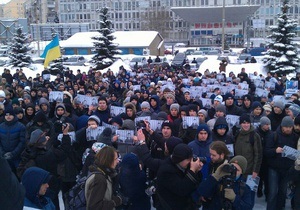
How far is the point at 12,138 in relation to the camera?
22.4 ft

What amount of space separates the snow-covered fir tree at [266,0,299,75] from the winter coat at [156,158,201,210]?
2336 cm

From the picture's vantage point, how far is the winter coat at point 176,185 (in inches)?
162

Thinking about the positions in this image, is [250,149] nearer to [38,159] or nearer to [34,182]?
[38,159]

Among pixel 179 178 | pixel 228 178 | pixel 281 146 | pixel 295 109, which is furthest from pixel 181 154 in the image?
pixel 295 109

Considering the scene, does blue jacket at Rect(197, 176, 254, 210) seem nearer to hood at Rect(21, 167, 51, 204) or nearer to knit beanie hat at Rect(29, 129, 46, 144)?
hood at Rect(21, 167, 51, 204)

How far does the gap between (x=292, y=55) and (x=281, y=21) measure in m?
2.39

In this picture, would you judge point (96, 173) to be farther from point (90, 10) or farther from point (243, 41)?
point (90, 10)

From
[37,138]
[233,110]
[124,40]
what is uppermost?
[124,40]

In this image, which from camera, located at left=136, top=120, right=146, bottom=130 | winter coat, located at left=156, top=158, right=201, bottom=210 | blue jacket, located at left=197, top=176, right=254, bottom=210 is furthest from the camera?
camera, located at left=136, top=120, right=146, bottom=130

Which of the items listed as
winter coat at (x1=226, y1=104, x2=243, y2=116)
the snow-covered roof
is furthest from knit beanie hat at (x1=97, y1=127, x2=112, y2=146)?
the snow-covered roof

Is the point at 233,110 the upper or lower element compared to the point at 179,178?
lower

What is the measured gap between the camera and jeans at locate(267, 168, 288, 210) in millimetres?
5949

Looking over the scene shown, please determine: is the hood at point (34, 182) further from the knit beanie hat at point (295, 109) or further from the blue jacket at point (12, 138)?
the knit beanie hat at point (295, 109)

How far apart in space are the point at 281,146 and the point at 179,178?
237cm
